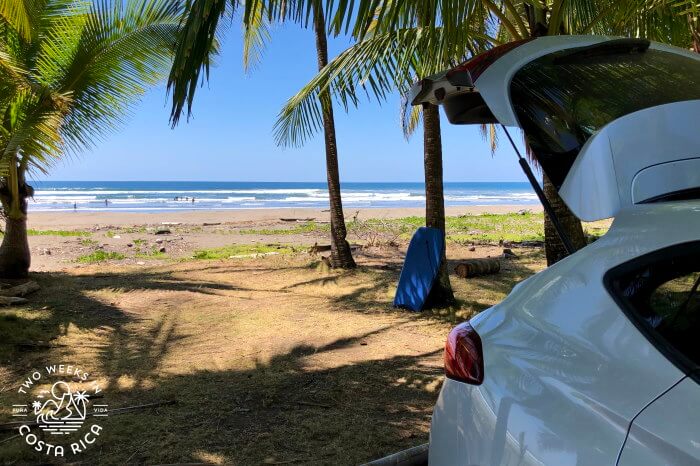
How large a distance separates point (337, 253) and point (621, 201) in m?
8.00

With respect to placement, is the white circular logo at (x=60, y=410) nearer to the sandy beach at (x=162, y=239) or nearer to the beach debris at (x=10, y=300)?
the beach debris at (x=10, y=300)

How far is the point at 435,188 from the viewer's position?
686 cm

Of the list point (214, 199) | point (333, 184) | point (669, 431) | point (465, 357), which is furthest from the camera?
point (214, 199)

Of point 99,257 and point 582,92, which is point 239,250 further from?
point 582,92

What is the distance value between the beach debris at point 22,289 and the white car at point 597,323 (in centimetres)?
702

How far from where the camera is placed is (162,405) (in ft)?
12.4

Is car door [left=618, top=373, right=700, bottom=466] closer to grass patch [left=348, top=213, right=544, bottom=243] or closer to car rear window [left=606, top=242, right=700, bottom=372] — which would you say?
car rear window [left=606, top=242, right=700, bottom=372]

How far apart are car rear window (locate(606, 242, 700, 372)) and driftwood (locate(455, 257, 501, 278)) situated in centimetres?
721

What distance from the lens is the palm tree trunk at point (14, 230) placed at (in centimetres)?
778

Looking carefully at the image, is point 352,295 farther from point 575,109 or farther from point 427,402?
point 575,109

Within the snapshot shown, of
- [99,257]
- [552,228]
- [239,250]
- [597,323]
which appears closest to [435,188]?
[552,228]

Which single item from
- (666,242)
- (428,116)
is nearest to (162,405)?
(666,242)

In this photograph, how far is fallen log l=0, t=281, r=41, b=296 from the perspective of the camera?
690cm

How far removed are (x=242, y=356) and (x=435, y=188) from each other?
3.39 m
